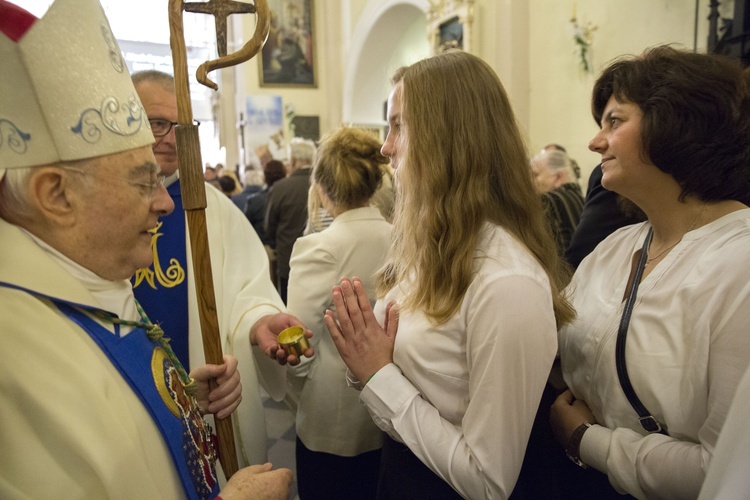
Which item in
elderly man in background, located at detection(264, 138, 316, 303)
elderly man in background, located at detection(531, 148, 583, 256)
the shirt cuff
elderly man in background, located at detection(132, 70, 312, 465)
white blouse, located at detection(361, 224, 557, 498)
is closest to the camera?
white blouse, located at detection(361, 224, 557, 498)

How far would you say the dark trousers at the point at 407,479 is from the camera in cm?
137

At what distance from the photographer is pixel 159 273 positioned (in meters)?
1.84

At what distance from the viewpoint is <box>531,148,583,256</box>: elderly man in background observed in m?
3.20

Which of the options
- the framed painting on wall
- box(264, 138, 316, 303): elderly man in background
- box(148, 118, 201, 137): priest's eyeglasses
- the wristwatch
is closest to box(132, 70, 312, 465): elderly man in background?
box(148, 118, 201, 137): priest's eyeglasses

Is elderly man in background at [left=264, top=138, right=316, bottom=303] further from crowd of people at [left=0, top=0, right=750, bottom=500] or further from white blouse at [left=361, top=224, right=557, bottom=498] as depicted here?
white blouse at [left=361, top=224, right=557, bottom=498]

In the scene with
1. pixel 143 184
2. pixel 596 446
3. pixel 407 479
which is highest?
pixel 143 184

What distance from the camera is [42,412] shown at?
901 mm

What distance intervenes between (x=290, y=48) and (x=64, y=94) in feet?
44.6

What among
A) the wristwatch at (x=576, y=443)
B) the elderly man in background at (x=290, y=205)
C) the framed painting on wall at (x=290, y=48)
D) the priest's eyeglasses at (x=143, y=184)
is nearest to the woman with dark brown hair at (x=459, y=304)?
the wristwatch at (x=576, y=443)

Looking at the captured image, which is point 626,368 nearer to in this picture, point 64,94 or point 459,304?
point 459,304

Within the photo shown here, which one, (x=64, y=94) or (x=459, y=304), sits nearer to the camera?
(x=64, y=94)

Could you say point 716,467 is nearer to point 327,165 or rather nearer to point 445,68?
point 445,68

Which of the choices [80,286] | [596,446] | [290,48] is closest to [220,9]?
[80,286]

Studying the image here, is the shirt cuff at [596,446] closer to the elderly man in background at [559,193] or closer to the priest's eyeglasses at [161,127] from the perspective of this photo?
the elderly man in background at [559,193]
